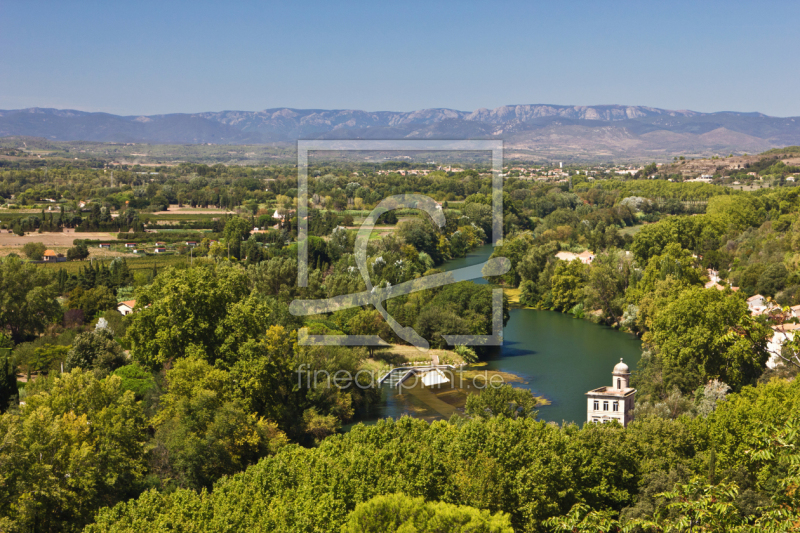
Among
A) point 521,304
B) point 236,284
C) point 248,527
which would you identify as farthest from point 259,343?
point 521,304

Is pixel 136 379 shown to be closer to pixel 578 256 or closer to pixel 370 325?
pixel 370 325

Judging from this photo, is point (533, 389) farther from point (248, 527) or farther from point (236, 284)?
point (248, 527)

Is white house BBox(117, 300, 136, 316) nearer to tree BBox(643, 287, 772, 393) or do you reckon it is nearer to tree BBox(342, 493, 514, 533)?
tree BBox(643, 287, 772, 393)

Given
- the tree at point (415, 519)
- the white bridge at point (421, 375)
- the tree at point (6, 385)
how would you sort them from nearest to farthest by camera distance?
the tree at point (415, 519)
the tree at point (6, 385)
the white bridge at point (421, 375)

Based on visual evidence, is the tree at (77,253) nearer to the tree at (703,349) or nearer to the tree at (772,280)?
the tree at (703,349)

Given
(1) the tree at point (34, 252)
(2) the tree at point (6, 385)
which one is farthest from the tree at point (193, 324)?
(1) the tree at point (34, 252)

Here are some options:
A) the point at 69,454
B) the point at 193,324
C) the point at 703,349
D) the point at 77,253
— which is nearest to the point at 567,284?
the point at 703,349
